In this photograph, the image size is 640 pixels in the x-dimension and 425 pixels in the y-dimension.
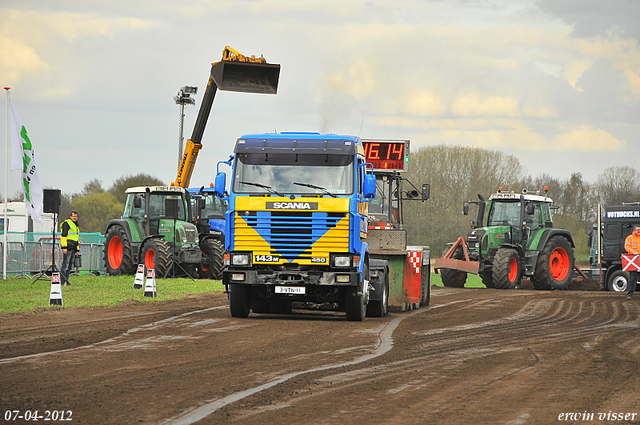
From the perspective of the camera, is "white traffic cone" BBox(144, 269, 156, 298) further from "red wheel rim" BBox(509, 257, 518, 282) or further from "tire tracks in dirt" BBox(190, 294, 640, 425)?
"red wheel rim" BBox(509, 257, 518, 282)

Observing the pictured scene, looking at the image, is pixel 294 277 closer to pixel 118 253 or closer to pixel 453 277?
pixel 118 253

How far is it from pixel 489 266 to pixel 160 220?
11.5 metres

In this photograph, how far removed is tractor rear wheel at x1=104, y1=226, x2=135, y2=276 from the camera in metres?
26.8

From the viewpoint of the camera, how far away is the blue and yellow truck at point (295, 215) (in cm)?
1383

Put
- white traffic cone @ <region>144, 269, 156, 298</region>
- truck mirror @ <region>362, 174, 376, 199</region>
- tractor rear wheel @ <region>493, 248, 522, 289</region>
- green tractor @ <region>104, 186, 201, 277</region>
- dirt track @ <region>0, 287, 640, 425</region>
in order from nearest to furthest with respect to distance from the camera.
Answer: dirt track @ <region>0, 287, 640, 425</region>
truck mirror @ <region>362, 174, 376, 199</region>
white traffic cone @ <region>144, 269, 156, 298</region>
green tractor @ <region>104, 186, 201, 277</region>
tractor rear wheel @ <region>493, 248, 522, 289</region>

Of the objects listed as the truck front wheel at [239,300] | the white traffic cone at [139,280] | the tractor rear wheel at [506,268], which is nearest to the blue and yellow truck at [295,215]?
the truck front wheel at [239,300]

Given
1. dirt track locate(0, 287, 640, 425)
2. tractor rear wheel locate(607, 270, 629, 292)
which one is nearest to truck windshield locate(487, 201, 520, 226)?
tractor rear wheel locate(607, 270, 629, 292)

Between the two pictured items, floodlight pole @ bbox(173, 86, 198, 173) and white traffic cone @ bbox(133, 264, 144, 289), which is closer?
white traffic cone @ bbox(133, 264, 144, 289)

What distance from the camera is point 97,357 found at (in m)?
9.66

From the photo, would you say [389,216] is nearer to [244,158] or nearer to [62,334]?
[244,158]

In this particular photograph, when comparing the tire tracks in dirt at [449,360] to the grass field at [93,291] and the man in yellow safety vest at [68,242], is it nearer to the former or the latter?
the grass field at [93,291]

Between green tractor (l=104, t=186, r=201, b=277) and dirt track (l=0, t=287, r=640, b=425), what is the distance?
10.1 metres

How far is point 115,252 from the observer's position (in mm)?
27891

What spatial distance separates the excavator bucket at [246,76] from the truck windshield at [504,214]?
953 cm
